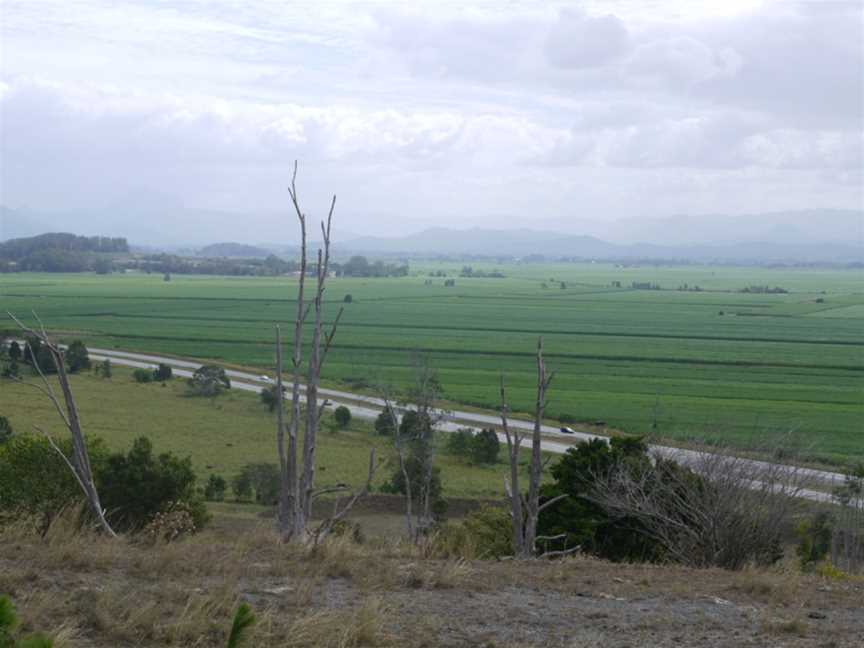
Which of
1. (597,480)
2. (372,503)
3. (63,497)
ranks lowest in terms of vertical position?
(372,503)

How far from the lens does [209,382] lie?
180ft

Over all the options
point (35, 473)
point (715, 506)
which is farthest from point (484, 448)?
point (715, 506)

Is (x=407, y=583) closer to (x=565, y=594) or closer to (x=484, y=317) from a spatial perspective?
(x=565, y=594)

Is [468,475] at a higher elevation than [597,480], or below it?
below

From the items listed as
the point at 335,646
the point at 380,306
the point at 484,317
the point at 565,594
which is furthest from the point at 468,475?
the point at 380,306

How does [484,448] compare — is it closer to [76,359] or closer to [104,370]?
[104,370]

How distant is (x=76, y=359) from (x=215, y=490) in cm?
3337

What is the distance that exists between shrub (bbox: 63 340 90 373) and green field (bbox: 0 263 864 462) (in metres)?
11.7

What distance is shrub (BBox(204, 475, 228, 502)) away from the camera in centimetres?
3061

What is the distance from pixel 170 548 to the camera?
8.80m

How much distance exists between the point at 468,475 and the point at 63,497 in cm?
1820

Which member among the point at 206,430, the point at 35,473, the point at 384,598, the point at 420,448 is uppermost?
the point at 384,598

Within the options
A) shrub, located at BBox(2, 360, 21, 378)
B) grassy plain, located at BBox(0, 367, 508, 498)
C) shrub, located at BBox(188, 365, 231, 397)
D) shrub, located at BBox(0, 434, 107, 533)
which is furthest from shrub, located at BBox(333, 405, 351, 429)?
shrub, located at BBox(0, 434, 107, 533)

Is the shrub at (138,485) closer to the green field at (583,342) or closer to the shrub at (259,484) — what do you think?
the shrub at (259,484)
